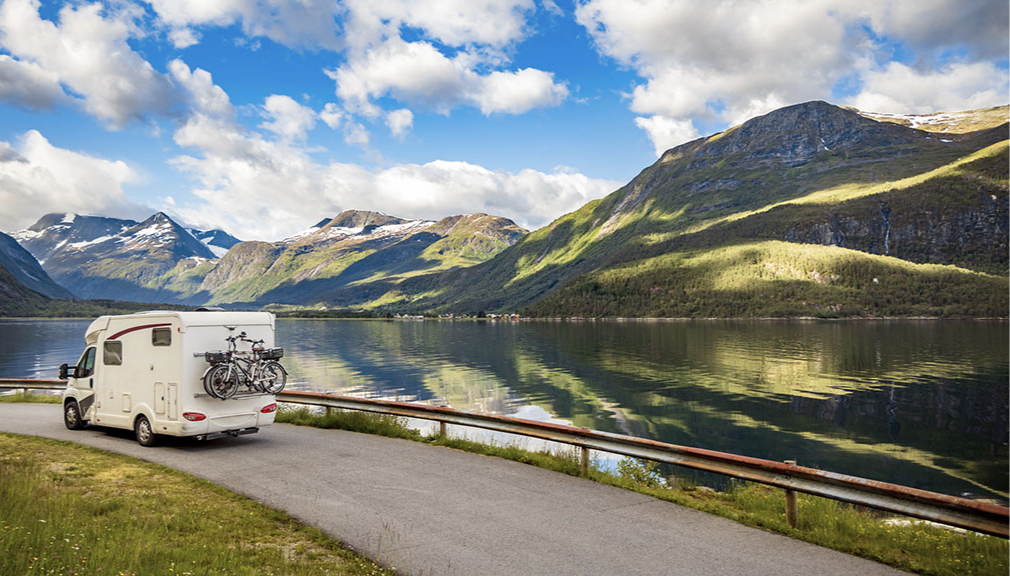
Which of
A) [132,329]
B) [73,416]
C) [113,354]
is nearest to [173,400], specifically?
[132,329]

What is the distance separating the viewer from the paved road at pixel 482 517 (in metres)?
9.02

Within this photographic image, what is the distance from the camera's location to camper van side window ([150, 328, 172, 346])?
57.4 ft

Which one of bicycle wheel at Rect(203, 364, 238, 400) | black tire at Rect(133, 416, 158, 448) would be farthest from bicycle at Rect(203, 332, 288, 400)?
black tire at Rect(133, 416, 158, 448)

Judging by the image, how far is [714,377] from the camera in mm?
67500

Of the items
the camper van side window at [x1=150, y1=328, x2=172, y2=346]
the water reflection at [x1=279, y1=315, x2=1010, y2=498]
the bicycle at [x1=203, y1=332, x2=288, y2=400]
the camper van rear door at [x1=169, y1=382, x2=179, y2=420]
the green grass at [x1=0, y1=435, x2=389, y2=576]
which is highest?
the camper van side window at [x1=150, y1=328, x2=172, y2=346]

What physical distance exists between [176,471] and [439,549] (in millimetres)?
8828

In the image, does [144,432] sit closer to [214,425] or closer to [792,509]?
[214,425]

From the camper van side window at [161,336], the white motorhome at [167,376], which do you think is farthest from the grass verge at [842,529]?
the camper van side window at [161,336]

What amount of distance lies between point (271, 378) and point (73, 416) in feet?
27.5

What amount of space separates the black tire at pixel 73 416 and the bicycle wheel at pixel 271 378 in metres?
7.69

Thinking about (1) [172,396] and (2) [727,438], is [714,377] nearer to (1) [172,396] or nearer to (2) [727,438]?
(2) [727,438]

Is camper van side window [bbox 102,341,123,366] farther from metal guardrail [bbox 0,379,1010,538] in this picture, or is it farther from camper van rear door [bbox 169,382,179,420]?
metal guardrail [bbox 0,379,1010,538]

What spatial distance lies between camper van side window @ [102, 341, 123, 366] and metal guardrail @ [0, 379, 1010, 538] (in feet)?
33.9

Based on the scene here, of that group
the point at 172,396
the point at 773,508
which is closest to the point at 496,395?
the point at 172,396
